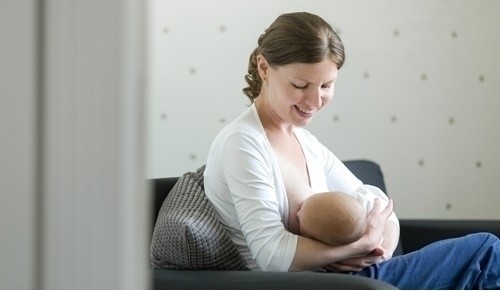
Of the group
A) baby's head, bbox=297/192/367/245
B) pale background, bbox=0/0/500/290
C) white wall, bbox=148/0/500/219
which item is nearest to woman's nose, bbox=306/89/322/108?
baby's head, bbox=297/192/367/245

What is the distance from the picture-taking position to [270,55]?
176 centimetres

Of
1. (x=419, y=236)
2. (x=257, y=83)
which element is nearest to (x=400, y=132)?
(x=419, y=236)

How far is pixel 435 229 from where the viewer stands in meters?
2.24

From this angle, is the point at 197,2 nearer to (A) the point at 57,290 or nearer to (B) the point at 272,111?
(B) the point at 272,111

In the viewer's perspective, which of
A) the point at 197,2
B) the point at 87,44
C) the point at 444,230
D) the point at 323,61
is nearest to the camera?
the point at 87,44

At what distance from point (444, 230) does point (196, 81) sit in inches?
37.0

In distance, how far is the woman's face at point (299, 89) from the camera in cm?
173

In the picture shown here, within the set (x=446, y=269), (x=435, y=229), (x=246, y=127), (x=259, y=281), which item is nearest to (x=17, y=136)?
(x=259, y=281)

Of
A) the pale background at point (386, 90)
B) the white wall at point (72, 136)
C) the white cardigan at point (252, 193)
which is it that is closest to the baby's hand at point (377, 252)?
the white cardigan at point (252, 193)

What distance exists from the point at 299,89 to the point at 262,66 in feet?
0.39

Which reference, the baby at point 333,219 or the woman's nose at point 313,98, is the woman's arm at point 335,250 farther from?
the woman's nose at point 313,98

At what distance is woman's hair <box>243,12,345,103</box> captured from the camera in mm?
1712

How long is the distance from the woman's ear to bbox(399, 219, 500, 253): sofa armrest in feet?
2.40

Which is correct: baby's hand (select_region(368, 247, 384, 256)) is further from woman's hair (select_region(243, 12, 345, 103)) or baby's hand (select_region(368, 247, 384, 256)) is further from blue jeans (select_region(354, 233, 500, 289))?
woman's hair (select_region(243, 12, 345, 103))
